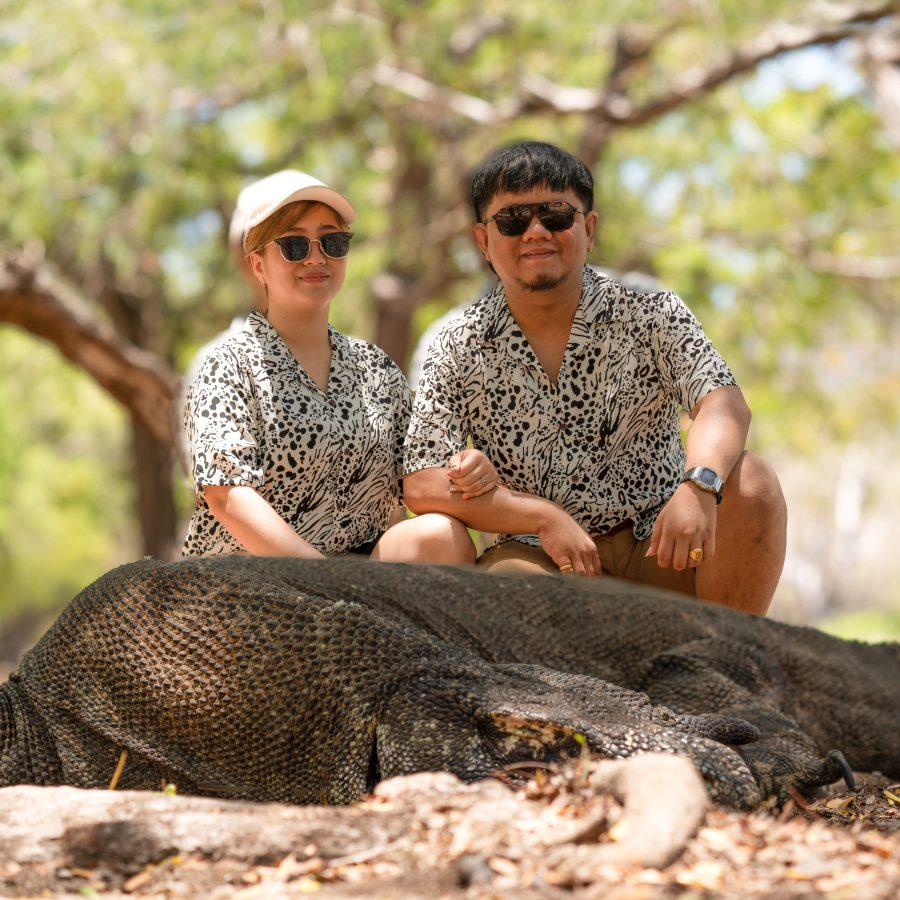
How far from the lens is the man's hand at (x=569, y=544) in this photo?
3.21 m

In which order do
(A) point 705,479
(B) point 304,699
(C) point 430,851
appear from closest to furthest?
(C) point 430,851 < (B) point 304,699 < (A) point 705,479

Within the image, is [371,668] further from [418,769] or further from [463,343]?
[463,343]

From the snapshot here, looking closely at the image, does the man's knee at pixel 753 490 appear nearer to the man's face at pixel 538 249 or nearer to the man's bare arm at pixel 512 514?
the man's bare arm at pixel 512 514

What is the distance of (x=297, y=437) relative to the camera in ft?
11.2

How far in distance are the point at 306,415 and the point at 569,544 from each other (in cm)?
78

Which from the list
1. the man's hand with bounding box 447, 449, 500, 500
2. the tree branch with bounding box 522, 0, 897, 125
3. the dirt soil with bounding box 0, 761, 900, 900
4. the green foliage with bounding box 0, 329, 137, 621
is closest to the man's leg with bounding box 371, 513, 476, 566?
the man's hand with bounding box 447, 449, 500, 500

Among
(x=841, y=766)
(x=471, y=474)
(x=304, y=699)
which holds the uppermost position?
(x=471, y=474)

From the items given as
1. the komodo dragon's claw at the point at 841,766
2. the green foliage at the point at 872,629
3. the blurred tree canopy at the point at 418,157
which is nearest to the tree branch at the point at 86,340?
the blurred tree canopy at the point at 418,157

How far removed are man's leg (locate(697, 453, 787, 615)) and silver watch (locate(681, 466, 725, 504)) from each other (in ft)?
1.09

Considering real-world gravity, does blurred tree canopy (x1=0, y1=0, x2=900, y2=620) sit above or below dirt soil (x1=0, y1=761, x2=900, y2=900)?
above

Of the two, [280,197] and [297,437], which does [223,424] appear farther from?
[280,197]

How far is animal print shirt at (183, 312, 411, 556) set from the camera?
3.29 m

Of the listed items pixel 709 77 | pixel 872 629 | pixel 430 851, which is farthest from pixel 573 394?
pixel 872 629

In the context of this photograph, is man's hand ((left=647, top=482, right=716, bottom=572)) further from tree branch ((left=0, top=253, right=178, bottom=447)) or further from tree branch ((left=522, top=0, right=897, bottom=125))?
tree branch ((left=522, top=0, right=897, bottom=125))
